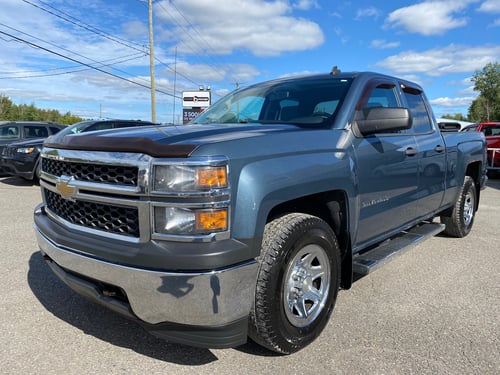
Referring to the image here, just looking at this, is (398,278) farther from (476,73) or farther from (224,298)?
(476,73)

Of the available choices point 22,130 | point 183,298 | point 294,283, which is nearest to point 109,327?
point 183,298

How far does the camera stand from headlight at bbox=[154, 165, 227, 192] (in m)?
1.93

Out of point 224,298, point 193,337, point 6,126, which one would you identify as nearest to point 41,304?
point 193,337

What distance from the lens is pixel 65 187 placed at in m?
2.38

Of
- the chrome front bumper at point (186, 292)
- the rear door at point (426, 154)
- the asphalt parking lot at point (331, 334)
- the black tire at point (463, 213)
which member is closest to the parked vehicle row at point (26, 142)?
the asphalt parking lot at point (331, 334)

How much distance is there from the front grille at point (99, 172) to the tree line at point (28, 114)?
3030 inches

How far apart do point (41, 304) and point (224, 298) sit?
1.98m

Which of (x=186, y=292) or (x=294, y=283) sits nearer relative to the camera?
(x=186, y=292)

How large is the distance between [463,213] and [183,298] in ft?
14.8

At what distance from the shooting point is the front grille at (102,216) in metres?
2.09

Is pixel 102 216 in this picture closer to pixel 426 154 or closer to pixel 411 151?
pixel 411 151

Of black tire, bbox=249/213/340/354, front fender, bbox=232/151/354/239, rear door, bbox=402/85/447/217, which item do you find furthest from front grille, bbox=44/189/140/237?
rear door, bbox=402/85/447/217

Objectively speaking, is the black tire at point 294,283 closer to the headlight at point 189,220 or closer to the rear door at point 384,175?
the headlight at point 189,220

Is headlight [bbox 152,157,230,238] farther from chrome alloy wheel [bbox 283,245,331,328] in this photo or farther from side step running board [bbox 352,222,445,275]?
side step running board [bbox 352,222,445,275]
